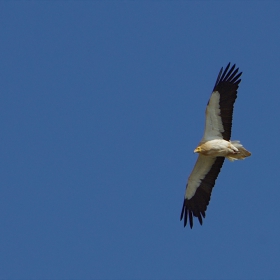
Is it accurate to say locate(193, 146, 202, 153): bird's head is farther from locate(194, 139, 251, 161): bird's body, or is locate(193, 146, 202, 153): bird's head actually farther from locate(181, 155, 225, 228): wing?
locate(181, 155, 225, 228): wing

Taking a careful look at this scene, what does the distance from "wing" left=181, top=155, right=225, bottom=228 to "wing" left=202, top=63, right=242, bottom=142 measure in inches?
41.9

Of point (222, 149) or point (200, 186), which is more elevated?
point (222, 149)

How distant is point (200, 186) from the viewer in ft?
83.0

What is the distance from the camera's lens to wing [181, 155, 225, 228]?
25.1m

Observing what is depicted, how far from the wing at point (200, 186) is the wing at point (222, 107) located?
1064mm

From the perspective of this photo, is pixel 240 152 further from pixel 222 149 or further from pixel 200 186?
pixel 200 186

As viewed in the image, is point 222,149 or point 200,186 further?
point 200,186

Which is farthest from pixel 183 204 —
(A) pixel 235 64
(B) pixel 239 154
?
(A) pixel 235 64

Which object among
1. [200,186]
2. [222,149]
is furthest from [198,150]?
[200,186]

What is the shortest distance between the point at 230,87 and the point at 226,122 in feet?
3.50

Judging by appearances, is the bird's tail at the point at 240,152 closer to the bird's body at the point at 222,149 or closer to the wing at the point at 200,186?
the bird's body at the point at 222,149

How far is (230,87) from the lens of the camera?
954 inches

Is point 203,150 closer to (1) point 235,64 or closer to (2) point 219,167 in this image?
(2) point 219,167

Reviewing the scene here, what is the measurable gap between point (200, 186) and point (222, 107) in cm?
281
